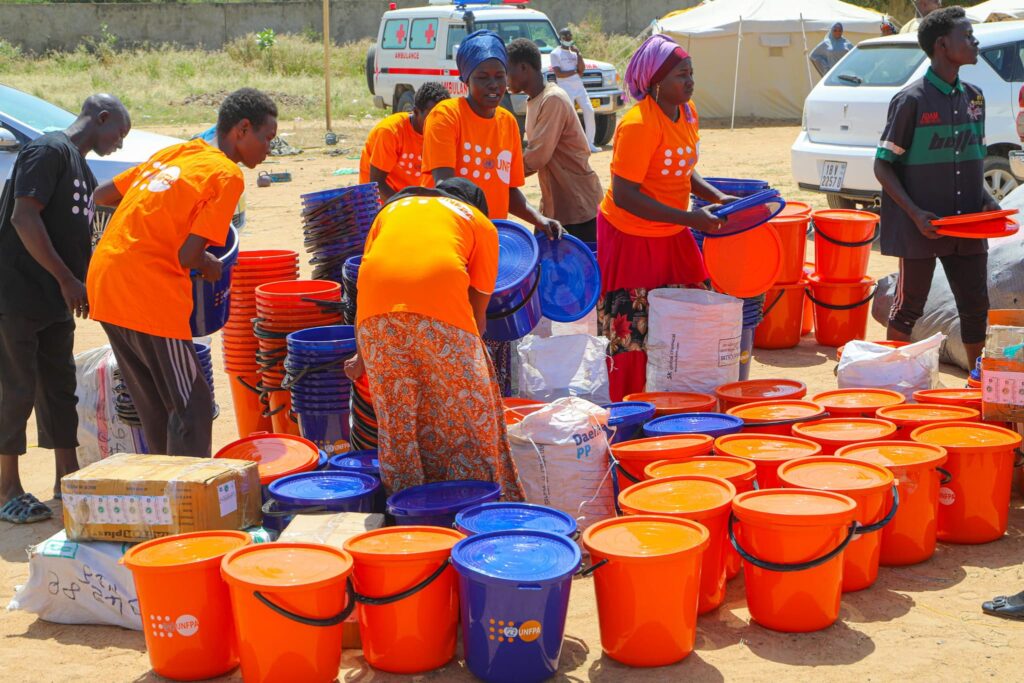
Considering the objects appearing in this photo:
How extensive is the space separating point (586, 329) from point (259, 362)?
2.04 metres

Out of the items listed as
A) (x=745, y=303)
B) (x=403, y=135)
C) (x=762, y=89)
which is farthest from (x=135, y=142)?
(x=762, y=89)

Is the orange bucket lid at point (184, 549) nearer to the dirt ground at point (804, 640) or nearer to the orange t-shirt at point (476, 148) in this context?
the dirt ground at point (804, 640)

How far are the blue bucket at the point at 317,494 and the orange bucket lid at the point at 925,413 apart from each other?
2.24 meters

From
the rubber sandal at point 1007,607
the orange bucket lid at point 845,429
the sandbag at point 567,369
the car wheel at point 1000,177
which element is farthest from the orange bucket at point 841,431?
the car wheel at point 1000,177

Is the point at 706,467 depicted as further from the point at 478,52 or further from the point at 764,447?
the point at 478,52

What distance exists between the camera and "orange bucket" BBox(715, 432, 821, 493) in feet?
14.0

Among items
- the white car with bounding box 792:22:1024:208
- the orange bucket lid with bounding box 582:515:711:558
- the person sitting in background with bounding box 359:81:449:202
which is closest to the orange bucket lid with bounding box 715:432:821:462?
the orange bucket lid with bounding box 582:515:711:558

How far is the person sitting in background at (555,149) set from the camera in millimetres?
6246

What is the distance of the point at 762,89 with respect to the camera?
2256cm

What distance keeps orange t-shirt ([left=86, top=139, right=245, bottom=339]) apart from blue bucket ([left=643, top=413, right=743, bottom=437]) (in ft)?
6.48

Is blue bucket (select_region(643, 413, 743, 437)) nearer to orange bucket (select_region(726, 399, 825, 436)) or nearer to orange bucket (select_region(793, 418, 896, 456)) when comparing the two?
orange bucket (select_region(726, 399, 825, 436))

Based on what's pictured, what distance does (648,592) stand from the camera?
3355mm

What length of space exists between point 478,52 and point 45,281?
86.9 inches

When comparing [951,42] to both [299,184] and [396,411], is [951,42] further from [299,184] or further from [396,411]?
[299,184]
